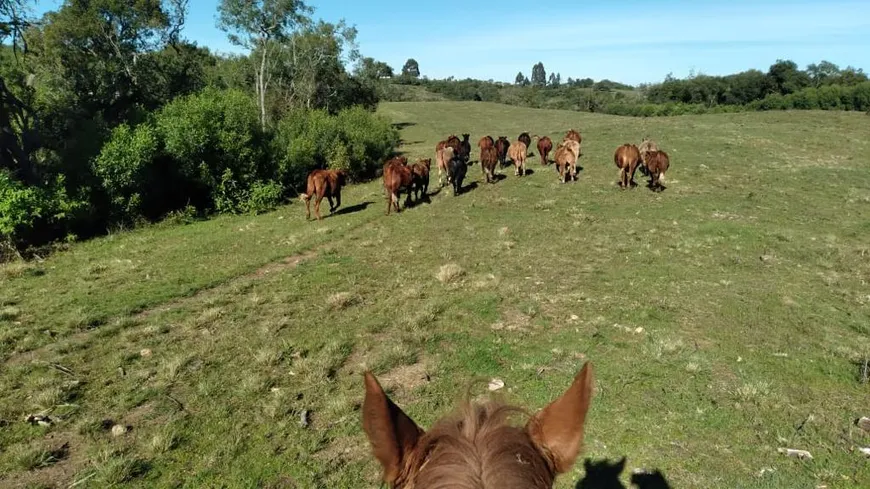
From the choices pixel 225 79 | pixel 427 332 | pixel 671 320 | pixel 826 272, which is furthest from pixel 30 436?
pixel 225 79

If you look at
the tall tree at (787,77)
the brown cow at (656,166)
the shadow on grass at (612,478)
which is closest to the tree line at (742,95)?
the tall tree at (787,77)

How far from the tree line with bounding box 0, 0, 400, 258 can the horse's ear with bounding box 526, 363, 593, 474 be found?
49.6 ft

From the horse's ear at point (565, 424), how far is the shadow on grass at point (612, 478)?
3031 millimetres

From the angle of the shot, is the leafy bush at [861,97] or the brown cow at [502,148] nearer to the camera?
the brown cow at [502,148]

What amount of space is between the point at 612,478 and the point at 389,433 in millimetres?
3631

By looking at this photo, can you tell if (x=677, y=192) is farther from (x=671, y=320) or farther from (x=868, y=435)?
(x=868, y=435)

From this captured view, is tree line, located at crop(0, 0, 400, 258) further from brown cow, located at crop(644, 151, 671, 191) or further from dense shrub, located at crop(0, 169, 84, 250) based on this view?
brown cow, located at crop(644, 151, 671, 191)

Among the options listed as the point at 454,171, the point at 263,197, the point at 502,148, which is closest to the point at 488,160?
the point at 454,171

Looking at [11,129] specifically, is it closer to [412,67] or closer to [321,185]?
[321,185]

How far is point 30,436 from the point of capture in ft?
16.2

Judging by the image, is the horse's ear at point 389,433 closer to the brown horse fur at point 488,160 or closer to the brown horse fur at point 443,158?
the brown horse fur at point 443,158

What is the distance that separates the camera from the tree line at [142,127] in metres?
15.7

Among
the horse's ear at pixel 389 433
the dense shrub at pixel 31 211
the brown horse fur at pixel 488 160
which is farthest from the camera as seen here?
the brown horse fur at pixel 488 160

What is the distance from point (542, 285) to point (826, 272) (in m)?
6.05
